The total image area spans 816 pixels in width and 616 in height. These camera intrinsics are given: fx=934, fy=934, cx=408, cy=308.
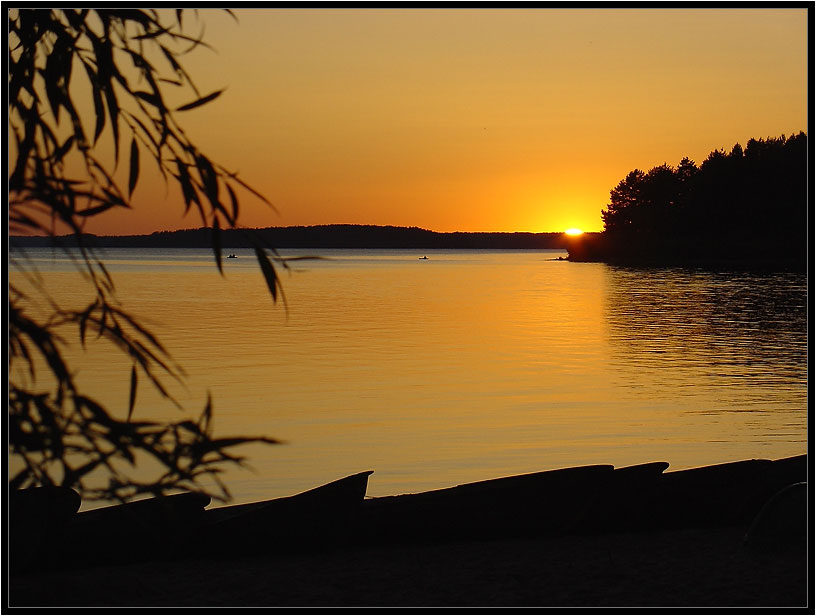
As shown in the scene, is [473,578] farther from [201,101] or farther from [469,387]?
[469,387]

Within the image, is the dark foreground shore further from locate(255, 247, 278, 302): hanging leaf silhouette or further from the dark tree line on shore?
the dark tree line on shore

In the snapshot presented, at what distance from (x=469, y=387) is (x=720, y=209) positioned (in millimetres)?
66332

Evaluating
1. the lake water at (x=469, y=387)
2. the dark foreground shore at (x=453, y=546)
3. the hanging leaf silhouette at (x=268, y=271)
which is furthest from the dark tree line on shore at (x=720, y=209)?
the hanging leaf silhouette at (x=268, y=271)

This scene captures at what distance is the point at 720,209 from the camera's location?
79.8 metres

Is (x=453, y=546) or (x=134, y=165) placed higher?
(x=134, y=165)

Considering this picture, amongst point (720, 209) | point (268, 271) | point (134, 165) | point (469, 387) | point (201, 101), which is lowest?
point (469, 387)

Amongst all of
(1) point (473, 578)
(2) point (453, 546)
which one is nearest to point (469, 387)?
(2) point (453, 546)

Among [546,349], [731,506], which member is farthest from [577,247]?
[731,506]

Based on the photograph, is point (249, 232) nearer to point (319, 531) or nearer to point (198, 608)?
point (198, 608)

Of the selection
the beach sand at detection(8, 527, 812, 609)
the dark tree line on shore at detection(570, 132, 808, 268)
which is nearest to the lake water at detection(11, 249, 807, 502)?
the beach sand at detection(8, 527, 812, 609)

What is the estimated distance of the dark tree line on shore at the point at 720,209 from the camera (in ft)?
244

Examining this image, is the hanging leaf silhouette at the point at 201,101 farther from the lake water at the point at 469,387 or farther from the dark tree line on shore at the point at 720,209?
the dark tree line on shore at the point at 720,209

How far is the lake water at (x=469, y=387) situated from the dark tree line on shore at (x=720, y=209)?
32353mm

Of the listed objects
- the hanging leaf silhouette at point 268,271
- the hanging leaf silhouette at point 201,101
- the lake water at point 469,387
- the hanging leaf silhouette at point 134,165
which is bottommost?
the lake water at point 469,387
